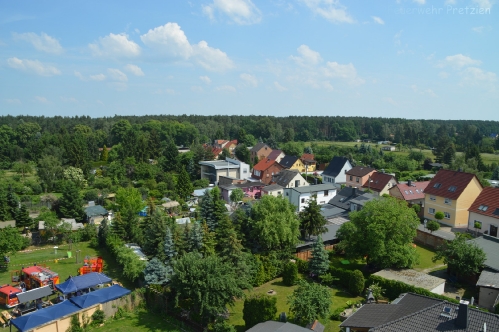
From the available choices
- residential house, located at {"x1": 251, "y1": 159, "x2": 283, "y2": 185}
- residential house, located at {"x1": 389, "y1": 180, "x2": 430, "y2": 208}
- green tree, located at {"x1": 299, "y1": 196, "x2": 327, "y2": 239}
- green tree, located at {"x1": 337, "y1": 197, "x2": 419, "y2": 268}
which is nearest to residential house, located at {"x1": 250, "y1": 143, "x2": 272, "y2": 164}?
residential house, located at {"x1": 251, "y1": 159, "x2": 283, "y2": 185}

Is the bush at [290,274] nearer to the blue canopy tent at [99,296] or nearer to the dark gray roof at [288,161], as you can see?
the blue canopy tent at [99,296]

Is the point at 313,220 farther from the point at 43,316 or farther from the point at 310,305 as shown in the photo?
the point at 43,316

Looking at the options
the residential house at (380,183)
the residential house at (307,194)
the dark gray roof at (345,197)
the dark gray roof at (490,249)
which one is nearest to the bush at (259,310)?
the dark gray roof at (490,249)

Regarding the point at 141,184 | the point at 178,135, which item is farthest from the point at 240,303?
the point at 178,135

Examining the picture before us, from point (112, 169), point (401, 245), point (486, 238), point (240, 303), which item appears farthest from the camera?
point (112, 169)

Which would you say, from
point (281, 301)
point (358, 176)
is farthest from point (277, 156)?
point (281, 301)

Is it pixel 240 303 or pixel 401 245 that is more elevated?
pixel 401 245

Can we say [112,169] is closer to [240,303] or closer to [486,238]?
[240,303]
